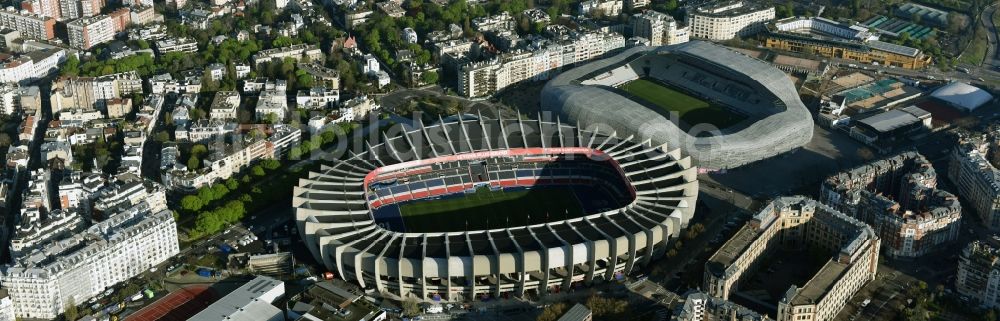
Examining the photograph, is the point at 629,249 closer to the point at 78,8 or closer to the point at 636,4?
the point at 636,4

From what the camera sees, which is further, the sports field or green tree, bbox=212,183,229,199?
the sports field

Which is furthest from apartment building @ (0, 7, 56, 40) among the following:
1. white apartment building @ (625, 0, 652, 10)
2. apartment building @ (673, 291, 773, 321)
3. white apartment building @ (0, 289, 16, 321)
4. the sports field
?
apartment building @ (673, 291, 773, 321)

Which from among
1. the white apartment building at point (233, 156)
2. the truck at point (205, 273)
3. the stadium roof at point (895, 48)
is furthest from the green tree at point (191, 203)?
the stadium roof at point (895, 48)

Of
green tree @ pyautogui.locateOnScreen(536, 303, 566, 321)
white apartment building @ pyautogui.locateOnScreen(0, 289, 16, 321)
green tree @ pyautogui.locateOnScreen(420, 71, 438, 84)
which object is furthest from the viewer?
green tree @ pyautogui.locateOnScreen(420, 71, 438, 84)

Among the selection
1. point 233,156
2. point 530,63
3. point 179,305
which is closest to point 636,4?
point 530,63

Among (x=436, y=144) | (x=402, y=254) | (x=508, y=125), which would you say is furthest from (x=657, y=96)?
(x=402, y=254)

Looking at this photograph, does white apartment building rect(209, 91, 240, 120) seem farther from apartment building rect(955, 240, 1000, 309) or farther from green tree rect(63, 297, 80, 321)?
apartment building rect(955, 240, 1000, 309)

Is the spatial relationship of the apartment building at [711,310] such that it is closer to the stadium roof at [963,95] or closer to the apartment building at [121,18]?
the stadium roof at [963,95]
